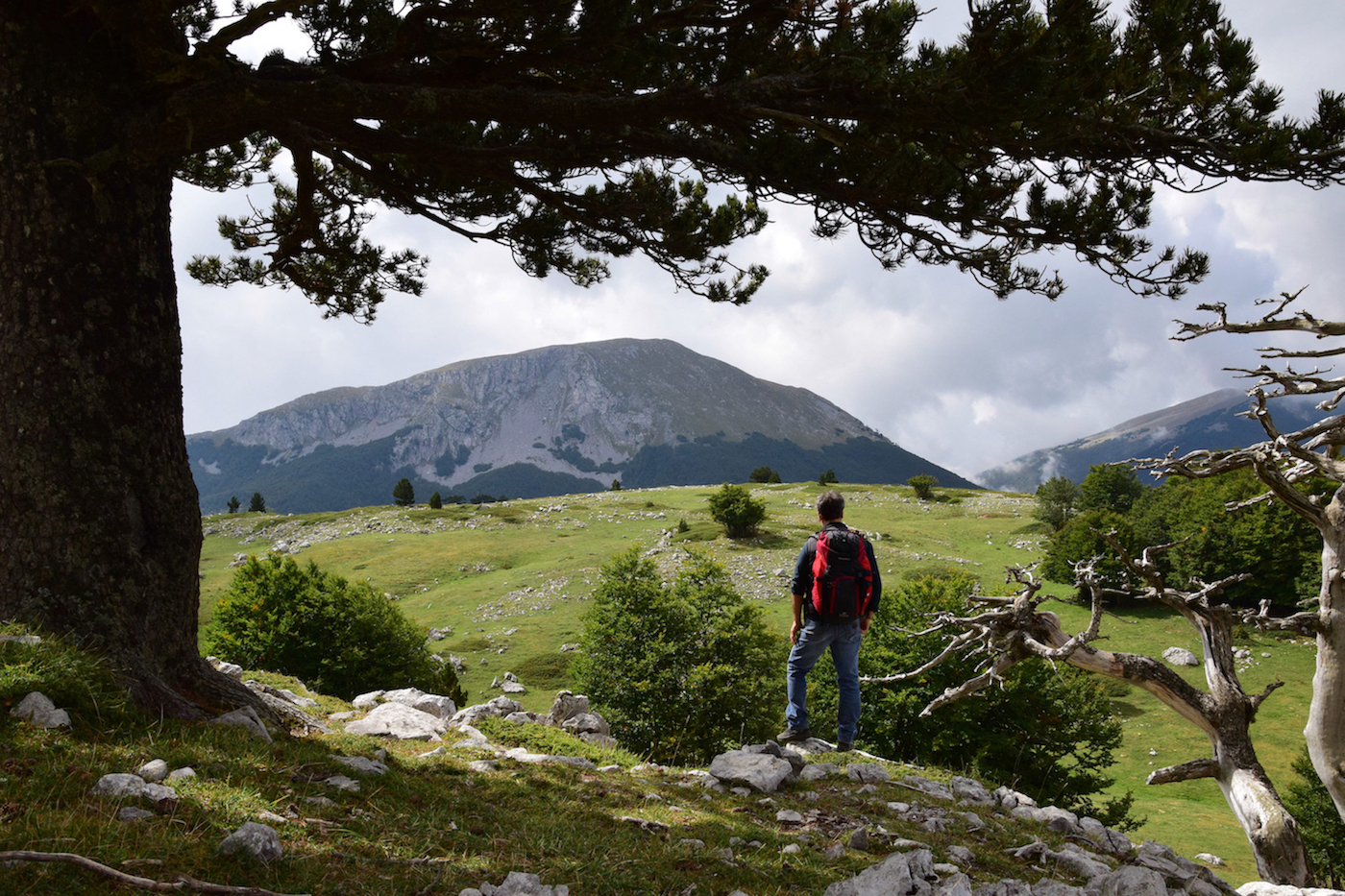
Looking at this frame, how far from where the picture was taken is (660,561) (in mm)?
44844

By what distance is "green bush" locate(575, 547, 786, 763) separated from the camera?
54.4 feet

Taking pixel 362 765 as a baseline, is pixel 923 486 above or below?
above

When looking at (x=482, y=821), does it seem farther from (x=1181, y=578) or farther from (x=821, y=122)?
(x=1181, y=578)

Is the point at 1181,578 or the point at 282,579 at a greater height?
the point at 282,579

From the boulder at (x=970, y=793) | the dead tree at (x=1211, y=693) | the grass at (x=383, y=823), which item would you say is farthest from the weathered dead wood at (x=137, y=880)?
the dead tree at (x=1211, y=693)

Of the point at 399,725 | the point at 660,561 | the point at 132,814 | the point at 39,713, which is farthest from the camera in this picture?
the point at 660,561

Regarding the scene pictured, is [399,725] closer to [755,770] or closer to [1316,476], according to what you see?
[755,770]

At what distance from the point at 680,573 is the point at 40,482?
15918mm

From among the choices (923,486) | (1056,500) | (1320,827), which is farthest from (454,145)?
(923,486)

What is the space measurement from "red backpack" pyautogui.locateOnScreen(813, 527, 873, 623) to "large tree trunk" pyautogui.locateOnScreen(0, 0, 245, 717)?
5.42 metres

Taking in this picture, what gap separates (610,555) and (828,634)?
20052mm

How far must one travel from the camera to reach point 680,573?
65.4ft

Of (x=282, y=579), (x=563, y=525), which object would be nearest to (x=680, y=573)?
(x=282, y=579)

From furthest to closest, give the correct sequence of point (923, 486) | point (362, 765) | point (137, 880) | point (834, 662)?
point (923, 486) < point (834, 662) < point (362, 765) < point (137, 880)
